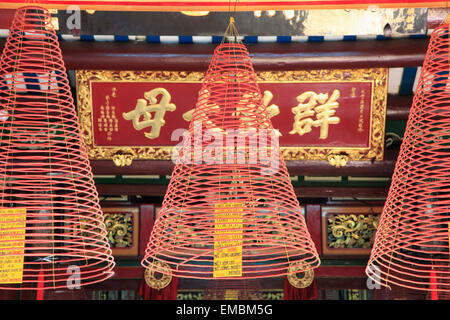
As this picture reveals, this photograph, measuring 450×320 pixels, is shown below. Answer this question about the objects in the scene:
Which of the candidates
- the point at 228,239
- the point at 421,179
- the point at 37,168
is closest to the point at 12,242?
the point at 37,168

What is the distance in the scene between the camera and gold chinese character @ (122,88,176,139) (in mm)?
4219

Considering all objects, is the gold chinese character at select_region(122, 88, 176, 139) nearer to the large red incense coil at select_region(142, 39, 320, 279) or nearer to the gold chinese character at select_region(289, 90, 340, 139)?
the gold chinese character at select_region(289, 90, 340, 139)

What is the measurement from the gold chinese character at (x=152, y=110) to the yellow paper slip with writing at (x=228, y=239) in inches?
84.9

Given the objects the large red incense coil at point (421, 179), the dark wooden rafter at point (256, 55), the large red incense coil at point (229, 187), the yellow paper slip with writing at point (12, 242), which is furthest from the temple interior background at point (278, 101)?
the yellow paper slip with writing at point (12, 242)

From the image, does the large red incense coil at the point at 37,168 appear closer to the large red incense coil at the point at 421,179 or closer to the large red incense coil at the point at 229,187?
the large red incense coil at the point at 229,187

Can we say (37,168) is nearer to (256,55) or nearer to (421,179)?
(421,179)

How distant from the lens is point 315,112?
14.1 feet

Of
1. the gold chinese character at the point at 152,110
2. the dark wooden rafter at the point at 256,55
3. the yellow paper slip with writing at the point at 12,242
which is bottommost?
the yellow paper slip with writing at the point at 12,242

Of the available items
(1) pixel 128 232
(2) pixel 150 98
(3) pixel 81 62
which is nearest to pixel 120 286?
(1) pixel 128 232

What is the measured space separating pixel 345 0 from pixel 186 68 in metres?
1.23

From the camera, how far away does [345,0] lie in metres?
3.28

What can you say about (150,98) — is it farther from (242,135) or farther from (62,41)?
(242,135)

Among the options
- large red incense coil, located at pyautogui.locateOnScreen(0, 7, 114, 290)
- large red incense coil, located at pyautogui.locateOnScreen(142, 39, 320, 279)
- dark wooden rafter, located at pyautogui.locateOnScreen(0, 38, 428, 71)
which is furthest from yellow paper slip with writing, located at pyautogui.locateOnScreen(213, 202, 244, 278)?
dark wooden rafter, located at pyautogui.locateOnScreen(0, 38, 428, 71)

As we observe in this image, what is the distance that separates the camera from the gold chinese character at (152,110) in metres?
4.22
